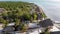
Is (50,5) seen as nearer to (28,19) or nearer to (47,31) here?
(28,19)

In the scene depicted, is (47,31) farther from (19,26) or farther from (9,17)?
(9,17)

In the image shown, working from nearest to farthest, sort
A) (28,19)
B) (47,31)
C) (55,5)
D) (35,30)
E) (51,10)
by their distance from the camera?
(47,31) → (35,30) → (28,19) → (51,10) → (55,5)

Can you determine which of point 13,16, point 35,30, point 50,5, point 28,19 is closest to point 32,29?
point 35,30

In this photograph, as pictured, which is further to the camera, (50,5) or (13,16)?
(50,5)

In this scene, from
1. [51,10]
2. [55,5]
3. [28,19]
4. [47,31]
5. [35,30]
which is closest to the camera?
[47,31]

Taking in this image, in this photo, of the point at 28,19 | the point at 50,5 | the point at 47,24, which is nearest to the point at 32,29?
the point at 47,24

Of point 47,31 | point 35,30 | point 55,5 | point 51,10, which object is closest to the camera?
point 47,31

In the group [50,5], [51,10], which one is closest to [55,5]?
[50,5]

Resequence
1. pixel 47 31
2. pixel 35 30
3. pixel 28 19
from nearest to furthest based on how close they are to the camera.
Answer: pixel 47 31 < pixel 35 30 < pixel 28 19

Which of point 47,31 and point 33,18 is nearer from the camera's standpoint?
point 47,31
